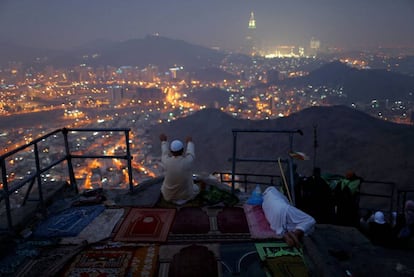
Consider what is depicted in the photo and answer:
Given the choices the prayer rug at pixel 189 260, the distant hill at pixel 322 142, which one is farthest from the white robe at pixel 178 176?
the distant hill at pixel 322 142

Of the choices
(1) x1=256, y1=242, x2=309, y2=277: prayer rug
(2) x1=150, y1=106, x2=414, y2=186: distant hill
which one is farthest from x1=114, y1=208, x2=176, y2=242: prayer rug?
(2) x1=150, y1=106, x2=414, y2=186: distant hill

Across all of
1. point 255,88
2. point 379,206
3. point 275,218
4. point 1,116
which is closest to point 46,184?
point 275,218

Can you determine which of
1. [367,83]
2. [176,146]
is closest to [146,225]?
[176,146]

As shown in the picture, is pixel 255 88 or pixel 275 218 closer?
pixel 275 218

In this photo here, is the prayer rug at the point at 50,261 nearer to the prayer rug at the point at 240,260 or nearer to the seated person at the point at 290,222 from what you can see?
the prayer rug at the point at 240,260

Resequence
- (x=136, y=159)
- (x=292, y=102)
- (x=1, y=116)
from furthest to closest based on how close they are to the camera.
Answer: (x=292, y=102) < (x=136, y=159) < (x=1, y=116)

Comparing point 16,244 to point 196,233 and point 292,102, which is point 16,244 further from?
point 292,102
